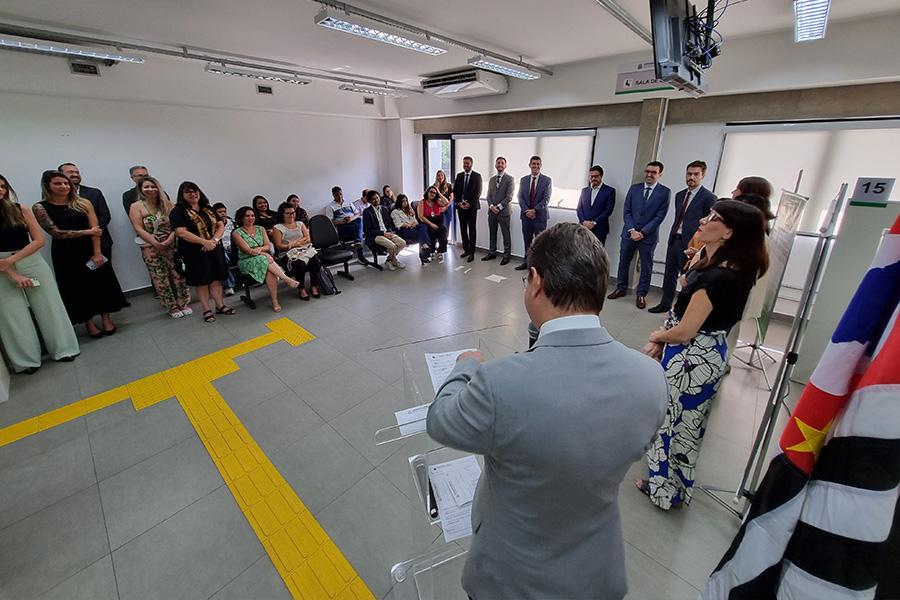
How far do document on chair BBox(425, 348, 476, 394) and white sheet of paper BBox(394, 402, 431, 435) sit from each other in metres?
0.11

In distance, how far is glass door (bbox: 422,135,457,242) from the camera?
25.4ft

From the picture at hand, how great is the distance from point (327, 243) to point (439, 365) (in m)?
4.66

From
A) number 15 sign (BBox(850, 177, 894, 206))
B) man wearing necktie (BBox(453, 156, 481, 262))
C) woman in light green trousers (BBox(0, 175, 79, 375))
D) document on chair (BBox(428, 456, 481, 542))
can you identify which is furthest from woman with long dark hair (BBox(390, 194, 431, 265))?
number 15 sign (BBox(850, 177, 894, 206))

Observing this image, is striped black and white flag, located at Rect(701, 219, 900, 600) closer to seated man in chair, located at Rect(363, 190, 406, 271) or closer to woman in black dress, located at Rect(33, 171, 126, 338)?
woman in black dress, located at Rect(33, 171, 126, 338)

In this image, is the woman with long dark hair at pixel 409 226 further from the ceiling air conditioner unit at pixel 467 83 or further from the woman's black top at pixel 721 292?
the woman's black top at pixel 721 292

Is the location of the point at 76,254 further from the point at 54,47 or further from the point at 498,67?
the point at 498,67

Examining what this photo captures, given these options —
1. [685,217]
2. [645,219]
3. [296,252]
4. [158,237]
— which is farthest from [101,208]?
[685,217]

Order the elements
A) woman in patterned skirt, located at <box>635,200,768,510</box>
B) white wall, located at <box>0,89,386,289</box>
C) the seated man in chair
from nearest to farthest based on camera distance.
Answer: woman in patterned skirt, located at <box>635,200,768,510</box> < white wall, located at <box>0,89,386,289</box> < the seated man in chair

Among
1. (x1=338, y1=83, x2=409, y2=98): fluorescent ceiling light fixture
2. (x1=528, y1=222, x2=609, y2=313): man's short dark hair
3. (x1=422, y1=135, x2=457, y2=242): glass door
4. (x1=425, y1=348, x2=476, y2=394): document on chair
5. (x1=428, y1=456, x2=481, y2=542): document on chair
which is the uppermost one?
(x1=338, y1=83, x2=409, y2=98): fluorescent ceiling light fixture

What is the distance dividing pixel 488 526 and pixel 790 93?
5298 millimetres

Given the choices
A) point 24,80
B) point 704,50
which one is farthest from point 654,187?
point 24,80

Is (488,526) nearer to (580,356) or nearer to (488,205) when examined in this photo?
(580,356)

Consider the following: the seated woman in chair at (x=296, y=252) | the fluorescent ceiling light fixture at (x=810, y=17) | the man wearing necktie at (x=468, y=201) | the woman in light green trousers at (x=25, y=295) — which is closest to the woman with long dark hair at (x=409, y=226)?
the man wearing necktie at (x=468, y=201)

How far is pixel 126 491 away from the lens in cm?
220
